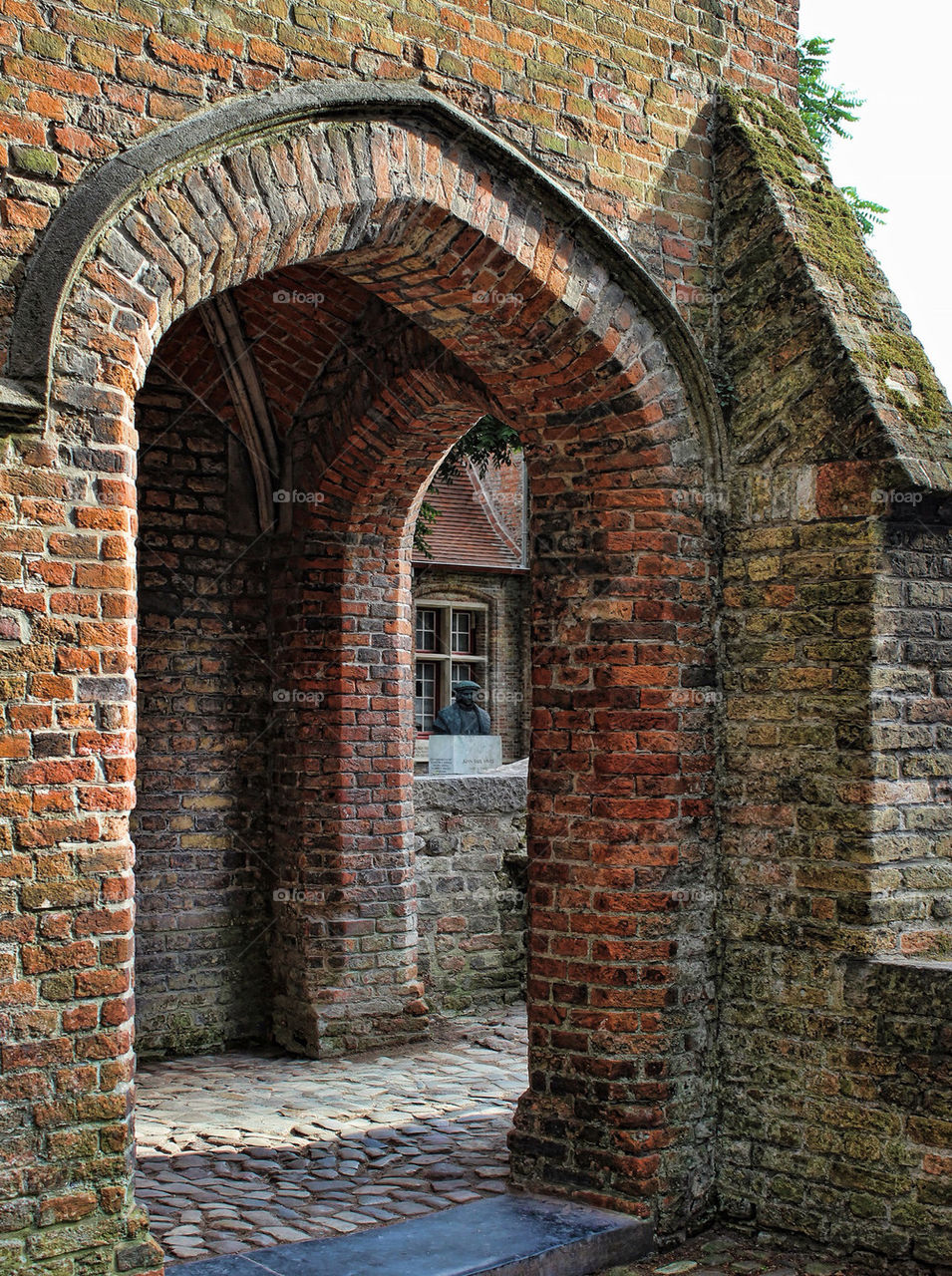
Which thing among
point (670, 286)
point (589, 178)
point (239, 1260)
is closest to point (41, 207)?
point (589, 178)

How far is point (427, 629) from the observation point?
20.2 m

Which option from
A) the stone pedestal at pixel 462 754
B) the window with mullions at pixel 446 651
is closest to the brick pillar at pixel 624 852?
the stone pedestal at pixel 462 754

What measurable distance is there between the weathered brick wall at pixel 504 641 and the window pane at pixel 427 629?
1.46 ft

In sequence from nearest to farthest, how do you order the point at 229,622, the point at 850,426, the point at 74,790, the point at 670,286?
the point at 74,790 → the point at 850,426 → the point at 670,286 → the point at 229,622

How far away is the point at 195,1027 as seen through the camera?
24.7ft

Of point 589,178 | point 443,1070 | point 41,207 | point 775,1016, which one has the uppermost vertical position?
point 589,178

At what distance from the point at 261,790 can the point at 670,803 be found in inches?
132

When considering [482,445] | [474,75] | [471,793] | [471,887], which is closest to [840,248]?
[474,75]

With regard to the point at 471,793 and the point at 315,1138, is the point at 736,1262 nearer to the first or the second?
the point at 315,1138

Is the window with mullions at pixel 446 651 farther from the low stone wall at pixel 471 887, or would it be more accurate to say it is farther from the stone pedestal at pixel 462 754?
the low stone wall at pixel 471 887

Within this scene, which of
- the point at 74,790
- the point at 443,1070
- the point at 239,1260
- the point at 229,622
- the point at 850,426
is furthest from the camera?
the point at 229,622

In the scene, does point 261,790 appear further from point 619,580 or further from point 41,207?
point 41,207

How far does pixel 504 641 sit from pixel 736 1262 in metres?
15.6

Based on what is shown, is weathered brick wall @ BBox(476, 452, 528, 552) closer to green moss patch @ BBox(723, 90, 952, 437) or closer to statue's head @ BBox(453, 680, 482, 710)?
statue's head @ BBox(453, 680, 482, 710)
